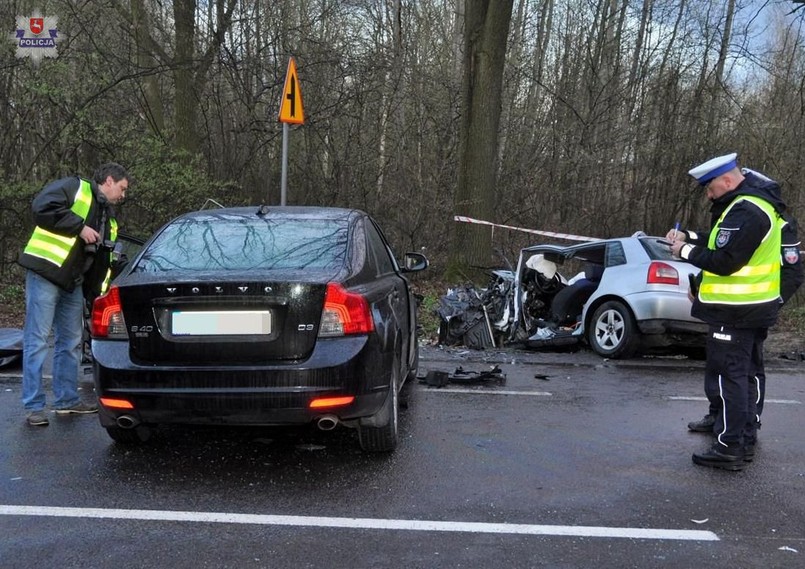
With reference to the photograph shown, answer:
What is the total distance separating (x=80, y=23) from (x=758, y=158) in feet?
46.6

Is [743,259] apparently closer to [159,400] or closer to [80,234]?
[159,400]

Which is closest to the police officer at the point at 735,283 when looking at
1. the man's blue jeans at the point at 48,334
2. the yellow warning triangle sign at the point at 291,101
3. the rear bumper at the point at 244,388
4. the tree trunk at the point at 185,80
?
the rear bumper at the point at 244,388

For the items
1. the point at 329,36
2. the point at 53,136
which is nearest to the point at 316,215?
the point at 53,136

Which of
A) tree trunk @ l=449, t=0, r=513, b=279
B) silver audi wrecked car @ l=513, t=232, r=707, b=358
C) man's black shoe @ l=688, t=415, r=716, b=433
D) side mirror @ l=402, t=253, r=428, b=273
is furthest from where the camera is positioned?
tree trunk @ l=449, t=0, r=513, b=279

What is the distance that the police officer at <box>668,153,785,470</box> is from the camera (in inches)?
167

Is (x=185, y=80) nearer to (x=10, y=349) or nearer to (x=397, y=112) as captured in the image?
(x=397, y=112)

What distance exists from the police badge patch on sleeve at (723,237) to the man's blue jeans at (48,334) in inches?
169

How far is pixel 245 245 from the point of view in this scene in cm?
447

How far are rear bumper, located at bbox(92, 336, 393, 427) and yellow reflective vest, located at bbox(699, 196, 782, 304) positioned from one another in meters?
2.20

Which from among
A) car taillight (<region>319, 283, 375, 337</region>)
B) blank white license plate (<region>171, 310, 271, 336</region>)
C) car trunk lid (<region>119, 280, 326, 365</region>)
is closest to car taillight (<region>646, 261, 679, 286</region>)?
car taillight (<region>319, 283, 375, 337</region>)

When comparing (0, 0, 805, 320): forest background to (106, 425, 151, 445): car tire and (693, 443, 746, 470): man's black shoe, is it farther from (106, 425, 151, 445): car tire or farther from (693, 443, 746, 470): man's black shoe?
(693, 443, 746, 470): man's black shoe

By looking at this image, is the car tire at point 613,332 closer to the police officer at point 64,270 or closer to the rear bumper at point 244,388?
the rear bumper at point 244,388

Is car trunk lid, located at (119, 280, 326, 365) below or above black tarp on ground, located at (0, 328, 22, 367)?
above

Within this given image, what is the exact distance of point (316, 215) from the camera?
4973 millimetres
